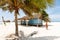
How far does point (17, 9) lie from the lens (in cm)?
1262

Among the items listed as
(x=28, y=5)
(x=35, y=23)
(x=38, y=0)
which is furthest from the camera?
(x=35, y=23)

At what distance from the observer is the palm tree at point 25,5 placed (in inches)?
458

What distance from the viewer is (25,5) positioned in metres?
12.0

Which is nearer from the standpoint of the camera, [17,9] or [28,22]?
[17,9]

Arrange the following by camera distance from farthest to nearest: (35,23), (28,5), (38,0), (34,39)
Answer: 1. (35,23)
2. (34,39)
3. (28,5)
4. (38,0)

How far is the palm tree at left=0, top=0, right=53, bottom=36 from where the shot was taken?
11625 mm

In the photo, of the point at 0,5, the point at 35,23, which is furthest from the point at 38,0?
the point at 35,23

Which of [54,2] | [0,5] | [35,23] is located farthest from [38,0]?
[35,23]

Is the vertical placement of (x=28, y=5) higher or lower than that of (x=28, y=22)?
higher

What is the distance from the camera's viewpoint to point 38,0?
1106cm

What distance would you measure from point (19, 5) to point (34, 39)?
3.19 m

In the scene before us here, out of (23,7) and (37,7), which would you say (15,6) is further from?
(37,7)

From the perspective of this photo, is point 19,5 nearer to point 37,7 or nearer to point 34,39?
point 37,7

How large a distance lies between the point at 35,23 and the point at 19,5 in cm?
1699
